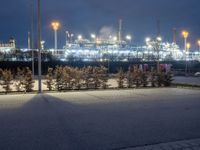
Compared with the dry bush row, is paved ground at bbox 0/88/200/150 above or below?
below

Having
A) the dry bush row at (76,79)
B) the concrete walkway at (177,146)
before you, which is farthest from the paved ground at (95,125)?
the dry bush row at (76,79)

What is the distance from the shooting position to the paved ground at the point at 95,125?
25.1 ft

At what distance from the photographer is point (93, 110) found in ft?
41.4

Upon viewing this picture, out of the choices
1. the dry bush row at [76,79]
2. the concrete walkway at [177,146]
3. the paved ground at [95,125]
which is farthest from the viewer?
the dry bush row at [76,79]

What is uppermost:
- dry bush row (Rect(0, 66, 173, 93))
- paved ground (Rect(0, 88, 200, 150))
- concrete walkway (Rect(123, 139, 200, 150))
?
dry bush row (Rect(0, 66, 173, 93))

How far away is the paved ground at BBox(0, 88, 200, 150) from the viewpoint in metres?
7.66

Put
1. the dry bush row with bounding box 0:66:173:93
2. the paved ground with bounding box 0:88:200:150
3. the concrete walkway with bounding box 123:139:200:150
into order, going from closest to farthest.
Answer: the concrete walkway with bounding box 123:139:200:150, the paved ground with bounding box 0:88:200:150, the dry bush row with bounding box 0:66:173:93

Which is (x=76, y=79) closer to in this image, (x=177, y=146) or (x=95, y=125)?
(x=95, y=125)

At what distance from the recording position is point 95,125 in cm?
963

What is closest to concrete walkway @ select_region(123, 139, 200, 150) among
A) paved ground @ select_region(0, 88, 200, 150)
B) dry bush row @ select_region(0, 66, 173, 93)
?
paved ground @ select_region(0, 88, 200, 150)

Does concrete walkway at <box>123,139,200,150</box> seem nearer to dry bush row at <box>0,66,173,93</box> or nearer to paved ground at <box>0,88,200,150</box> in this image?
paved ground at <box>0,88,200,150</box>

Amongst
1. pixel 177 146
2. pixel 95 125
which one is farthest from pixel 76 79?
pixel 177 146

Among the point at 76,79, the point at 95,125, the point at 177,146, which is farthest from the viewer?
the point at 76,79

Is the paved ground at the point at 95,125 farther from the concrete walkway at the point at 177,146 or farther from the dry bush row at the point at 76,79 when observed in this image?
the dry bush row at the point at 76,79
